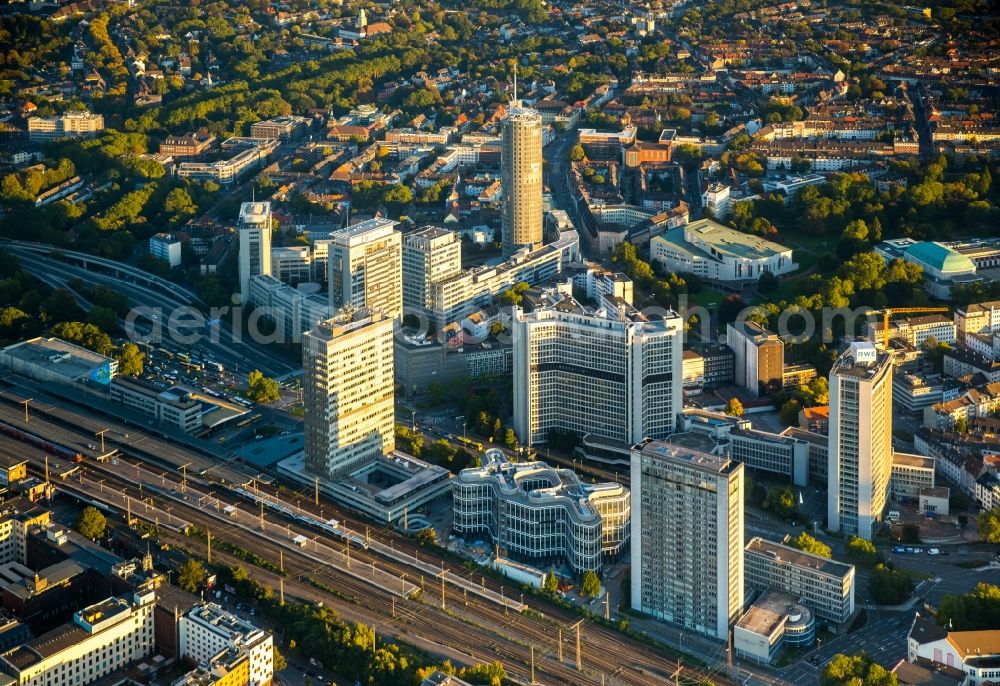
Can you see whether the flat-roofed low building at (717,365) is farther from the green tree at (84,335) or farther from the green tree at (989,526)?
the green tree at (84,335)

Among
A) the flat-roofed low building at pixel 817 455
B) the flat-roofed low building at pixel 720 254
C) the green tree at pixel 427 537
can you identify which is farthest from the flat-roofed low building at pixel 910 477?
the flat-roofed low building at pixel 720 254

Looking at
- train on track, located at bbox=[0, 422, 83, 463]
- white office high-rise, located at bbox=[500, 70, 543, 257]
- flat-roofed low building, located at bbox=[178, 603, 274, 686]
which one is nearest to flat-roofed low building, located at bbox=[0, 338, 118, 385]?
train on track, located at bbox=[0, 422, 83, 463]

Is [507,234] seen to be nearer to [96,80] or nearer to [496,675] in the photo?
[496,675]

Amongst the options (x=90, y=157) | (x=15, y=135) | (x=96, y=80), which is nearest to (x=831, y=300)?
(x=90, y=157)

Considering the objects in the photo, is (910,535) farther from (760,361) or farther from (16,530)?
(16,530)

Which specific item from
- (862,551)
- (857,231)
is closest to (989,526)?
(862,551)
